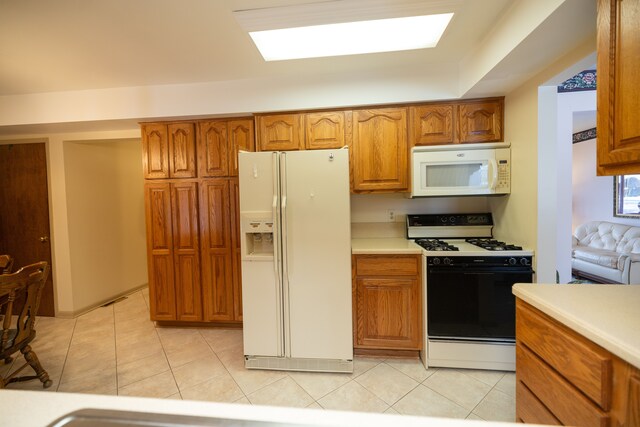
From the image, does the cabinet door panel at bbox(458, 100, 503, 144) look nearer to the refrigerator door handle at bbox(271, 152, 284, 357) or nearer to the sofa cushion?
the refrigerator door handle at bbox(271, 152, 284, 357)

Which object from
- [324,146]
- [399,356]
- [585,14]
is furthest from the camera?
[324,146]

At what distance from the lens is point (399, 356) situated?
2303 millimetres

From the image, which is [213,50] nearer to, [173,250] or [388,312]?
[173,250]

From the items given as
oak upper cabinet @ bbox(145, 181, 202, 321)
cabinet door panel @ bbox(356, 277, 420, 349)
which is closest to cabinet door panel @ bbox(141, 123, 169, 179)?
oak upper cabinet @ bbox(145, 181, 202, 321)

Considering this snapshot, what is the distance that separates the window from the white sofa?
0.26 metres

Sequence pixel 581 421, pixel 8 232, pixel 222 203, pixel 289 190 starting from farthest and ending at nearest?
1. pixel 8 232
2. pixel 222 203
3. pixel 289 190
4. pixel 581 421

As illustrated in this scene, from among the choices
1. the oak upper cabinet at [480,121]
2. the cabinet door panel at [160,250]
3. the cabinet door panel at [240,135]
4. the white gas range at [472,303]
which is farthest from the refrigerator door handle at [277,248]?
the oak upper cabinet at [480,121]

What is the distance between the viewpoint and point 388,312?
2.22 meters

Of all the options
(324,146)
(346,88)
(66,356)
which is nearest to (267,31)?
(346,88)

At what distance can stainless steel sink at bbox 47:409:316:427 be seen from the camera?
577mm

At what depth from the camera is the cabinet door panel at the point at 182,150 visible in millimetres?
2740

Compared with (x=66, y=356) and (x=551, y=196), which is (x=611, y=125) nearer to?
(x=551, y=196)

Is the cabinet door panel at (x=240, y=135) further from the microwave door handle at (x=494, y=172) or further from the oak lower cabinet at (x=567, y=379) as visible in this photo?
the oak lower cabinet at (x=567, y=379)

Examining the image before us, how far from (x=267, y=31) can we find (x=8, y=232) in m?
3.97
